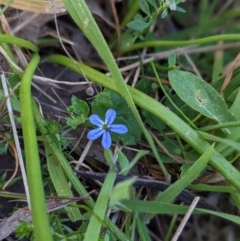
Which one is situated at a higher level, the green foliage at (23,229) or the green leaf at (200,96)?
the green leaf at (200,96)

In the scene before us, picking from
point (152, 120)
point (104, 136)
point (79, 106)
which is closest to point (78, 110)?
point (79, 106)

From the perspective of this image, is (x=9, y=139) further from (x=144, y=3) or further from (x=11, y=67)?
(x=144, y=3)

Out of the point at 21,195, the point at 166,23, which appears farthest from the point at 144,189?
the point at 166,23

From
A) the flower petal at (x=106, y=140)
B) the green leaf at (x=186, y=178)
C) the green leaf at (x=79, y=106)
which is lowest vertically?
the green leaf at (x=186, y=178)

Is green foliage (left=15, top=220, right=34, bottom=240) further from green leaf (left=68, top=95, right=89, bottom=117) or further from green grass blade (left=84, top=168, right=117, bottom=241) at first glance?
green leaf (left=68, top=95, right=89, bottom=117)

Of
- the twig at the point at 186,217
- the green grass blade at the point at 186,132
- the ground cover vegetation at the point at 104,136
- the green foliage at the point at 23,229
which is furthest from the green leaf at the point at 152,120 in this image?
the green foliage at the point at 23,229

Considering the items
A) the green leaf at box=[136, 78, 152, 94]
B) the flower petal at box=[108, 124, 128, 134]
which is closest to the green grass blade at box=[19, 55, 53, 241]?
the flower petal at box=[108, 124, 128, 134]

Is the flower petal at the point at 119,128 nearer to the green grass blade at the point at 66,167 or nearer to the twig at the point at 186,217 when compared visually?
the green grass blade at the point at 66,167

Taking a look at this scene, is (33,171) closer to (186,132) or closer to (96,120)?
(96,120)
